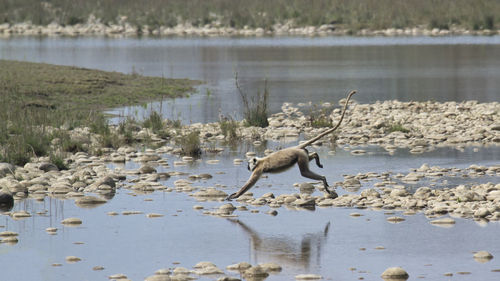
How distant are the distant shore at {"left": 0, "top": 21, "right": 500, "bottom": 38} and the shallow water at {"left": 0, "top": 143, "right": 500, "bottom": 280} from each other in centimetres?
5302

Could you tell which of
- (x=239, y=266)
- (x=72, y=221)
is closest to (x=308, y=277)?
(x=239, y=266)

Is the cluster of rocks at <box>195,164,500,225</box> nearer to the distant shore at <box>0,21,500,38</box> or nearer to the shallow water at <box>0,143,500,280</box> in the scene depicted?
the shallow water at <box>0,143,500,280</box>

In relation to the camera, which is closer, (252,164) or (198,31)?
(252,164)

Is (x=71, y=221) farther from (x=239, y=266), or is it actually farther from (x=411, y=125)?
(x=411, y=125)

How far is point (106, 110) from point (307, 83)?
424 inches

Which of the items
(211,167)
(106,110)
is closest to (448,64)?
(106,110)

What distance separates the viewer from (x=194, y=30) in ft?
251

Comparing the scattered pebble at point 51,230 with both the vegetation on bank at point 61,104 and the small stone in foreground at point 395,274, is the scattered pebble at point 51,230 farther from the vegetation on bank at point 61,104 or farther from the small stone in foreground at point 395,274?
the small stone in foreground at point 395,274

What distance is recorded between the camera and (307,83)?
35531 mm

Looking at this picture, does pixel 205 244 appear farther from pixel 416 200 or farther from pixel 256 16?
pixel 256 16

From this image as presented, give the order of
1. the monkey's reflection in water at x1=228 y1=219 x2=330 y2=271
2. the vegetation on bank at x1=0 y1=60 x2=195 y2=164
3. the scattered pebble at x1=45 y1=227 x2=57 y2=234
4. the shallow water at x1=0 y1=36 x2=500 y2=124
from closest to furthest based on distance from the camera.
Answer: the monkey's reflection in water at x1=228 y1=219 x2=330 y2=271, the scattered pebble at x1=45 y1=227 x2=57 y2=234, the vegetation on bank at x1=0 y1=60 x2=195 y2=164, the shallow water at x1=0 y1=36 x2=500 y2=124

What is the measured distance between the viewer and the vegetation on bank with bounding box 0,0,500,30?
225 feet

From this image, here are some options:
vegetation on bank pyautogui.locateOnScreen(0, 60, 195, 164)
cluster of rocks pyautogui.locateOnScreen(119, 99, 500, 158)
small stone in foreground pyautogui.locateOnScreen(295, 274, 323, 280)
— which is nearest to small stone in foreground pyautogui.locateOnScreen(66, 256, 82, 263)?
small stone in foreground pyautogui.locateOnScreen(295, 274, 323, 280)

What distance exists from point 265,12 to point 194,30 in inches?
243
